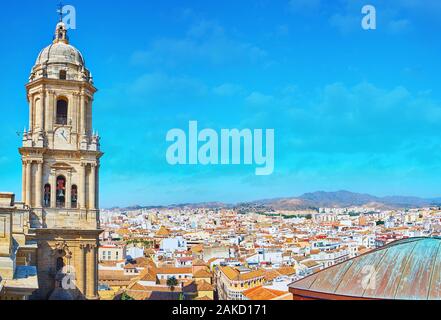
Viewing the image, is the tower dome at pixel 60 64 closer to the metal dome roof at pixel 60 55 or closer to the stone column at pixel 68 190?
the metal dome roof at pixel 60 55

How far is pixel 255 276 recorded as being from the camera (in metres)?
46.7

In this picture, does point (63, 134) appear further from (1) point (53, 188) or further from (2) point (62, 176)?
(1) point (53, 188)

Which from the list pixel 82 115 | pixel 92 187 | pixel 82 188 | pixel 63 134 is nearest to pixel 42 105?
pixel 63 134

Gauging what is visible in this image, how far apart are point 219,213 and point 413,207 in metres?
64.8

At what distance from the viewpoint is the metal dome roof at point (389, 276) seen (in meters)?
7.65

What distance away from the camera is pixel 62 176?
1903 centimetres

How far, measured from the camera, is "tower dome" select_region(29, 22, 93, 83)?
19.2 m

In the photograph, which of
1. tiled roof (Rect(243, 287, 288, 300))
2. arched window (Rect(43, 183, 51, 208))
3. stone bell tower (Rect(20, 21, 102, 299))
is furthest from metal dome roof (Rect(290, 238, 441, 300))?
tiled roof (Rect(243, 287, 288, 300))

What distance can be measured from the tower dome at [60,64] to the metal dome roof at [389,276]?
13001mm

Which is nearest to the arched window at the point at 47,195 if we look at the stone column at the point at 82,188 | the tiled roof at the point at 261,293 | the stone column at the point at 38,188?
the stone column at the point at 38,188
